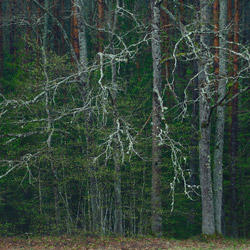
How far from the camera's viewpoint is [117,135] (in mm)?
14297

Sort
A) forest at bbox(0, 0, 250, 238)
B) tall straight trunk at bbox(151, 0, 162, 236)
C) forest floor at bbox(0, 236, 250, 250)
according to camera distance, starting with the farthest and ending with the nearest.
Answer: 1. tall straight trunk at bbox(151, 0, 162, 236)
2. forest at bbox(0, 0, 250, 238)
3. forest floor at bbox(0, 236, 250, 250)

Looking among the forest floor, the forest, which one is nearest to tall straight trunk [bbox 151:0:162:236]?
the forest

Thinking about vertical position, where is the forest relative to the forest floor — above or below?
above

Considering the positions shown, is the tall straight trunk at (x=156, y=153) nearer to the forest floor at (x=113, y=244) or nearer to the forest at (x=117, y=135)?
the forest at (x=117, y=135)

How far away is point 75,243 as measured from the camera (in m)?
12.7

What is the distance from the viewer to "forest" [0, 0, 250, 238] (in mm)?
13773

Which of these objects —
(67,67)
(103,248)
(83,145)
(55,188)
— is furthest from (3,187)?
(103,248)

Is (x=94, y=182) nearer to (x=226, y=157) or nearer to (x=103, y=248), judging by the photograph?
(x=103, y=248)

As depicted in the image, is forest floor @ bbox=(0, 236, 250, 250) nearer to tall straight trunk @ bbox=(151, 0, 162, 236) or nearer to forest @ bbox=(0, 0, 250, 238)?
forest @ bbox=(0, 0, 250, 238)

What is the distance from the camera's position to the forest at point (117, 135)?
13773 mm

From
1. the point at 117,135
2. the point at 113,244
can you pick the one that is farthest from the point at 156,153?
the point at 113,244

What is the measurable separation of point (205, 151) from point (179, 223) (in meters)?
9.20

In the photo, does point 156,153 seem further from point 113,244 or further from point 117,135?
point 113,244

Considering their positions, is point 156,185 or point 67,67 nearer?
point 156,185
